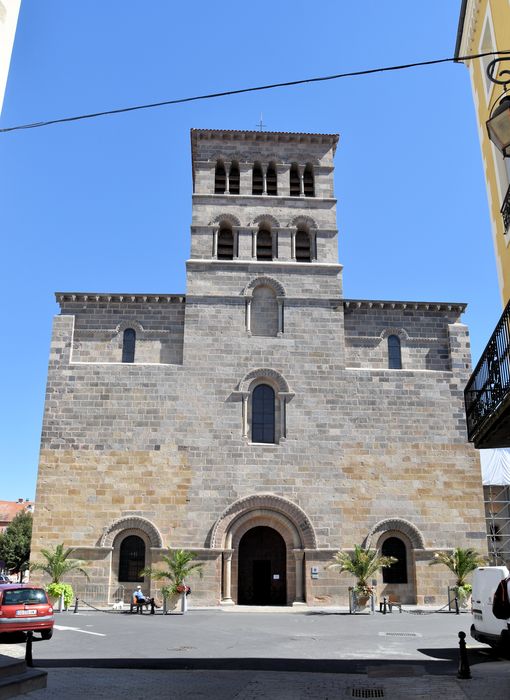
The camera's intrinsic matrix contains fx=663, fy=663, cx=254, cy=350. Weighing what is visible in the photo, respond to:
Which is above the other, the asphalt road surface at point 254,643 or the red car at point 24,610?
the red car at point 24,610

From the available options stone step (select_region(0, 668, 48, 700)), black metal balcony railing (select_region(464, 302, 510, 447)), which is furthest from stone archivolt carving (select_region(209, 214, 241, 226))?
stone step (select_region(0, 668, 48, 700))

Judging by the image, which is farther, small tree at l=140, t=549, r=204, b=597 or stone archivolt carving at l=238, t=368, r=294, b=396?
stone archivolt carving at l=238, t=368, r=294, b=396

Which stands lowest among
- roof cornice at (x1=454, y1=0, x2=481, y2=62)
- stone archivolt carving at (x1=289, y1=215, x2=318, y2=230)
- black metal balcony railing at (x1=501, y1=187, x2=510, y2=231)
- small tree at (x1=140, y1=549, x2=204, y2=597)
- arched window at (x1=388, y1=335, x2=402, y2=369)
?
small tree at (x1=140, y1=549, x2=204, y2=597)

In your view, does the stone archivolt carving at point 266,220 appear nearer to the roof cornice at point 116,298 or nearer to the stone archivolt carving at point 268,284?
the stone archivolt carving at point 268,284

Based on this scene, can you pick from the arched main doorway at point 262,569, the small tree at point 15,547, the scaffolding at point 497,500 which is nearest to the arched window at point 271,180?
the arched main doorway at point 262,569

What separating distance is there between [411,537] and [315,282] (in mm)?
10948

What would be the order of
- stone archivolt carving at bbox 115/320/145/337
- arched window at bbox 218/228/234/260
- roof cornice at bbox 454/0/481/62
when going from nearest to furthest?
roof cornice at bbox 454/0/481/62 < stone archivolt carving at bbox 115/320/145/337 < arched window at bbox 218/228/234/260

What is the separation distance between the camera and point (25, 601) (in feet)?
48.6

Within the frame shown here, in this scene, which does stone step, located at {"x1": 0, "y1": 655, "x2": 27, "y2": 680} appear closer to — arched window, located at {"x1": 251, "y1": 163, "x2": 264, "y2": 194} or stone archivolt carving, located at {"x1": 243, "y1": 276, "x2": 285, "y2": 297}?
stone archivolt carving, located at {"x1": 243, "y1": 276, "x2": 285, "y2": 297}

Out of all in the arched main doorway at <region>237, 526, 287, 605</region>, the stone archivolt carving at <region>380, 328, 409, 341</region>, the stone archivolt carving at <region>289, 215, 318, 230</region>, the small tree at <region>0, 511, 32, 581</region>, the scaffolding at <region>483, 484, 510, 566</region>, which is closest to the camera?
the arched main doorway at <region>237, 526, 287, 605</region>

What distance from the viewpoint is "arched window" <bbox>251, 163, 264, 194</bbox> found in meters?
30.0

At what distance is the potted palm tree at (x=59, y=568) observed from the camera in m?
22.9

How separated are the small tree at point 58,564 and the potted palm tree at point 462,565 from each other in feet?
42.8

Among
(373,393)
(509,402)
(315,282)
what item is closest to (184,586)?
(373,393)
